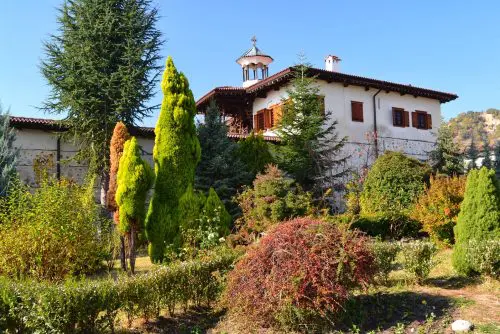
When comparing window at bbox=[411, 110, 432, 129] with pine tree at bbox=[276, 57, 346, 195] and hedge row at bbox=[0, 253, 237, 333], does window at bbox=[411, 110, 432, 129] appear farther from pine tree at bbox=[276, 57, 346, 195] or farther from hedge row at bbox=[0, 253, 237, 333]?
hedge row at bbox=[0, 253, 237, 333]

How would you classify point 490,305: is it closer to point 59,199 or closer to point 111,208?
point 59,199

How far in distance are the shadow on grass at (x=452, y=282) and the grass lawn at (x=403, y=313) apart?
16mm

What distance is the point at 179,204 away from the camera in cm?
1299

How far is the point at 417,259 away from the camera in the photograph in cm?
820

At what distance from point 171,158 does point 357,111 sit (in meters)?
13.0

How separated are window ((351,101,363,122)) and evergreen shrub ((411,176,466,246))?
426 inches

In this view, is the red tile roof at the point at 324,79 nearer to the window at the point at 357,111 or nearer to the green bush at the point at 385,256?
the window at the point at 357,111

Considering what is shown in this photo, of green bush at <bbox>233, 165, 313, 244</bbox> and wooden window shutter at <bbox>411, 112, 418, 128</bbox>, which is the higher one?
wooden window shutter at <bbox>411, 112, 418, 128</bbox>

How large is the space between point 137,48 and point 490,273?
14153 millimetres

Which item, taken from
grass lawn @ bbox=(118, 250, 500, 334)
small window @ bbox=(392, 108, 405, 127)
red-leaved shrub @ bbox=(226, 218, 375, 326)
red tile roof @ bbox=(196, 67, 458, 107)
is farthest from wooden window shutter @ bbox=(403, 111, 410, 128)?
red-leaved shrub @ bbox=(226, 218, 375, 326)

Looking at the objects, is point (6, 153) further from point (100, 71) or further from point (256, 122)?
point (256, 122)

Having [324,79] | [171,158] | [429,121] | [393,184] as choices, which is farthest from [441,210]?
[429,121]

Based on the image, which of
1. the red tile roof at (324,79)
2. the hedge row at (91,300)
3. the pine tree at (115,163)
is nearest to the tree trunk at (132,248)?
the pine tree at (115,163)

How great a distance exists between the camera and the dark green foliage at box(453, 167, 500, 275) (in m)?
8.81
